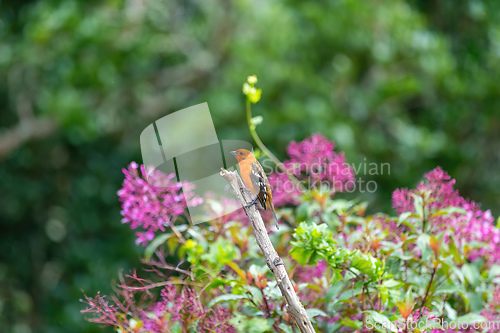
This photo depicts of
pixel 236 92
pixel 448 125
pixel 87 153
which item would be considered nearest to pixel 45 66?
pixel 87 153

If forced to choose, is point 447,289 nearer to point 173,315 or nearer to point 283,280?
point 283,280

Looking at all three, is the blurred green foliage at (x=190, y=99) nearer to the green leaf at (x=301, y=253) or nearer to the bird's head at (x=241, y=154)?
the bird's head at (x=241, y=154)

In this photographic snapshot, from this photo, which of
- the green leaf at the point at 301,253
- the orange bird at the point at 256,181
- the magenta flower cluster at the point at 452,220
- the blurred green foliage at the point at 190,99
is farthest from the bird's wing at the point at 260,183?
the blurred green foliage at the point at 190,99

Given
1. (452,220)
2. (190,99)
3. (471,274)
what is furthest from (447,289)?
(190,99)

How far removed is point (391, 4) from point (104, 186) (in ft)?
8.69

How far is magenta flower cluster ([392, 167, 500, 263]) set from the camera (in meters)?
0.92

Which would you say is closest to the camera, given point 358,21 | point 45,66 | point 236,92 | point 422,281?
point 422,281

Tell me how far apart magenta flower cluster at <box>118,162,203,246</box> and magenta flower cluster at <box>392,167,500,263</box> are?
42 centimetres

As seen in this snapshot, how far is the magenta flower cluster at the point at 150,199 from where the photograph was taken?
891 millimetres

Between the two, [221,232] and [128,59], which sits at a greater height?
[128,59]

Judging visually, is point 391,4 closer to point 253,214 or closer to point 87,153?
point 87,153

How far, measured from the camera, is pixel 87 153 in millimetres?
4078

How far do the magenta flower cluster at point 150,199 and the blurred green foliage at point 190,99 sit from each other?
2.24 metres

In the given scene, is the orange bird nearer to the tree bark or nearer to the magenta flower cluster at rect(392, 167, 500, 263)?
the tree bark
